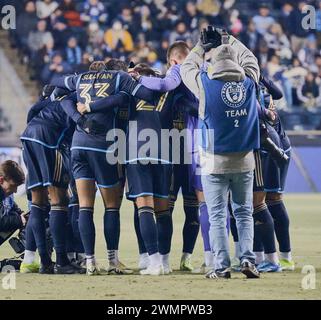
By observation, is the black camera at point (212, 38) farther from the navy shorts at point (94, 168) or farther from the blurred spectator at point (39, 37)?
the blurred spectator at point (39, 37)

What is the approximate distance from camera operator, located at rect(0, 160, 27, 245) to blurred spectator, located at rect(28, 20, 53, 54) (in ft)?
51.3

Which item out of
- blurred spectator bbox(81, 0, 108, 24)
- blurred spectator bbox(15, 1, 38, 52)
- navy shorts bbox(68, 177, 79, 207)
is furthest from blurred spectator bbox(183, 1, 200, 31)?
navy shorts bbox(68, 177, 79, 207)

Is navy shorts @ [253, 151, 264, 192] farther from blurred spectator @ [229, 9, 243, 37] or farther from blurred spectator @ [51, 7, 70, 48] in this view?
blurred spectator @ [229, 9, 243, 37]

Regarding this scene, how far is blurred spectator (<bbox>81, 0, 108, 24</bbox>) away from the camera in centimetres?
2730

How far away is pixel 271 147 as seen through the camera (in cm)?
1059

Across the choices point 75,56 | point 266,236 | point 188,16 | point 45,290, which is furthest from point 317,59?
point 45,290

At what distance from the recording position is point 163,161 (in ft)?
34.8

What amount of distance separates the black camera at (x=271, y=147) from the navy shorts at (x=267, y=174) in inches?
4.6

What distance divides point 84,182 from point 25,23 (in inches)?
683

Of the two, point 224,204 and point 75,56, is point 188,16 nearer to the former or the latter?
point 75,56

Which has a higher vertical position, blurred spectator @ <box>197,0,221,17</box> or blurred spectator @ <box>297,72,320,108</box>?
blurred spectator @ <box>197,0,221,17</box>

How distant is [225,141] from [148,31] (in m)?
17.7

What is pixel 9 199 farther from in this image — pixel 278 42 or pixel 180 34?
pixel 278 42
